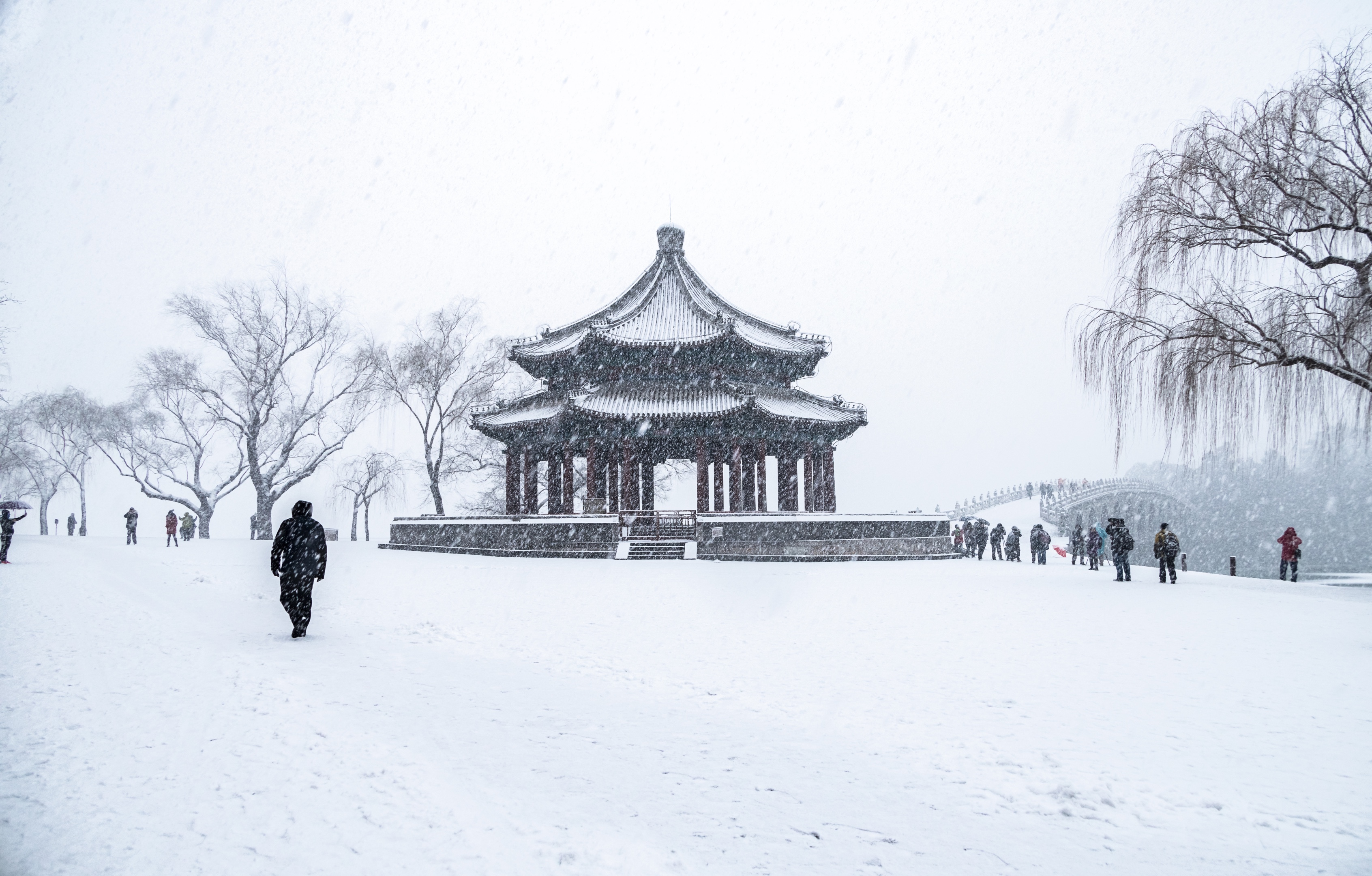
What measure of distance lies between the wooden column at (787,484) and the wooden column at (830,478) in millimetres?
1018

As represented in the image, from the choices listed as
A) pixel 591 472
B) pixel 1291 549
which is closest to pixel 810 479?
pixel 591 472

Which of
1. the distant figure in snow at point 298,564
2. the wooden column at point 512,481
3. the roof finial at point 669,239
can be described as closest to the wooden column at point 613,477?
the wooden column at point 512,481

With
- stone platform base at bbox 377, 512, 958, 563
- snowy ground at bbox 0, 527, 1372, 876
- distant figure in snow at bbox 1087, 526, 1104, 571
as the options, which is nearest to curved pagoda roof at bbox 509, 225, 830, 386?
stone platform base at bbox 377, 512, 958, 563

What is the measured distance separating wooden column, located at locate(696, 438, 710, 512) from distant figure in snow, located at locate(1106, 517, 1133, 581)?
1069 centimetres

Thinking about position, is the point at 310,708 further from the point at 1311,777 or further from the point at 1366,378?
the point at 1366,378

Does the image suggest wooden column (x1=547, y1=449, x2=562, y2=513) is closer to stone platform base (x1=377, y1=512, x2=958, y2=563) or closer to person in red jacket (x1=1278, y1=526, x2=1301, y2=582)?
stone platform base (x1=377, y1=512, x2=958, y2=563)

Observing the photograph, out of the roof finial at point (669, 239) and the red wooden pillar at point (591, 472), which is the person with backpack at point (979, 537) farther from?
the roof finial at point (669, 239)

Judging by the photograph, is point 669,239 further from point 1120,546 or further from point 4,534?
point 4,534

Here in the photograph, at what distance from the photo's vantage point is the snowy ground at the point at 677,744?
10.7 feet

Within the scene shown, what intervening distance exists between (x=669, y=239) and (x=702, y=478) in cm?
1052

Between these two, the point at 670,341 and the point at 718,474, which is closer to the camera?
the point at 670,341

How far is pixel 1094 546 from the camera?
19453 mm

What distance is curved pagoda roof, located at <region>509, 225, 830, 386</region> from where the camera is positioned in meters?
24.7

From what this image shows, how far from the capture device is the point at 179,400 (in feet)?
106
